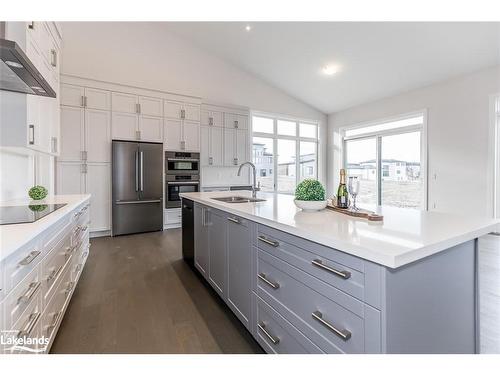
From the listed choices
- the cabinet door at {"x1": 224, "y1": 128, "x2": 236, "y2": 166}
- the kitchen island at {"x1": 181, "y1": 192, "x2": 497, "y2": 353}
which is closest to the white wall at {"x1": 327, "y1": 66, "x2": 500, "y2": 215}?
the cabinet door at {"x1": 224, "y1": 128, "x2": 236, "y2": 166}

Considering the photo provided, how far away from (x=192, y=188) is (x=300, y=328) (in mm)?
4272

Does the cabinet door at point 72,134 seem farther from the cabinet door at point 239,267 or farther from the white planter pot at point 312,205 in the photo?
the white planter pot at point 312,205

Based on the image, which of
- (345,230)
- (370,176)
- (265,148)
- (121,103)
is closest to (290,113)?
(265,148)

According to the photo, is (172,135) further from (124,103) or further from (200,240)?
(200,240)

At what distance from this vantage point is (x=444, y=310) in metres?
1.05

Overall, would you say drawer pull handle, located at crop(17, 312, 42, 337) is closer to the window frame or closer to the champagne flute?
the champagne flute

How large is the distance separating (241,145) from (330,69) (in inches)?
97.0

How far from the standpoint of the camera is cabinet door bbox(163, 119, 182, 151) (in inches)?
191

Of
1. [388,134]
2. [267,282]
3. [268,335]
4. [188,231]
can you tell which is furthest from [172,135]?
[388,134]

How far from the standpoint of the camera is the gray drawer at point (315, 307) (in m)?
0.91

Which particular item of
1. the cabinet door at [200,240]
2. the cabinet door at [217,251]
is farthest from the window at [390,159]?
the cabinet door at [217,251]

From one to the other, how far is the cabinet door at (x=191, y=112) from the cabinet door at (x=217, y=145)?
437 mm

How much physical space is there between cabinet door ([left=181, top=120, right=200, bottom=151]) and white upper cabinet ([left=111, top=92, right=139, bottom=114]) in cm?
95
